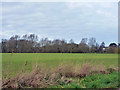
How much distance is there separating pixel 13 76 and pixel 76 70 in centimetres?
414

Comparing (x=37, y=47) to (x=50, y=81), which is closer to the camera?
(x=50, y=81)

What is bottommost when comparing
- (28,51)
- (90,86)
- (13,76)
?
(90,86)

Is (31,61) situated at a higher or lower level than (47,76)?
higher

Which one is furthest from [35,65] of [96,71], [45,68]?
[96,71]

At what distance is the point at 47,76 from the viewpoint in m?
8.11

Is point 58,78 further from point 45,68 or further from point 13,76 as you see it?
point 13,76

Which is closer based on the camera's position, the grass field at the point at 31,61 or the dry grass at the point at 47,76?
the dry grass at the point at 47,76

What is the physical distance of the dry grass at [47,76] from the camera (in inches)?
277

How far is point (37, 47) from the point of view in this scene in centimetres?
1142

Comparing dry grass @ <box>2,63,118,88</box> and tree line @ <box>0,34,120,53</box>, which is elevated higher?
tree line @ <box>0,34,120,53</box>

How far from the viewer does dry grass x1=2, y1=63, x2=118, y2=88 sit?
7.04m

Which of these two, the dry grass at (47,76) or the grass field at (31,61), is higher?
the grass field at (31,61)

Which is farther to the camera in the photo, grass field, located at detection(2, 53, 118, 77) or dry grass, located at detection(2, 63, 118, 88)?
grass field, located at detection(2, 53, 118, 77)

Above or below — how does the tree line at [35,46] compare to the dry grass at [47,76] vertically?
above
